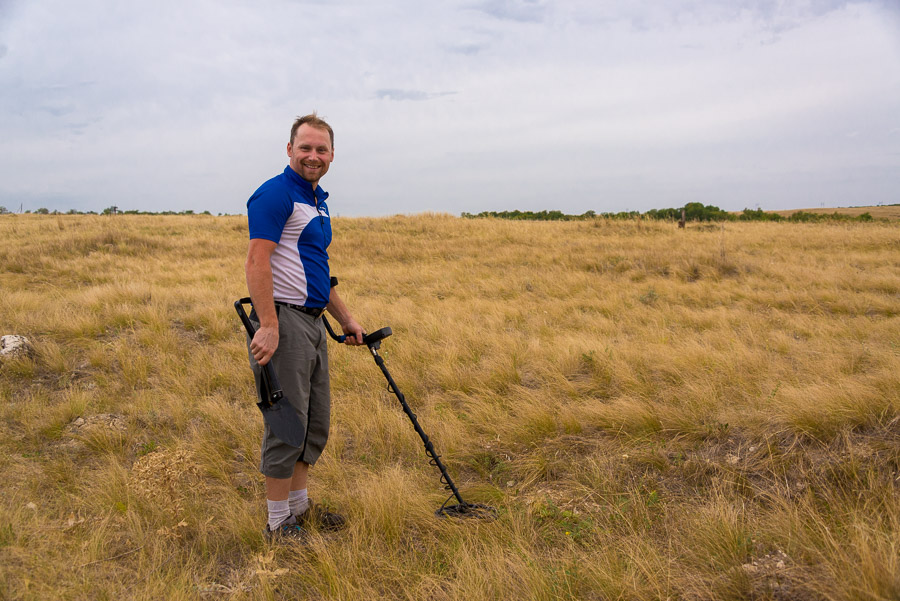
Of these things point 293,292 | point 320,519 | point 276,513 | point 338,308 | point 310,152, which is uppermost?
point 310,152

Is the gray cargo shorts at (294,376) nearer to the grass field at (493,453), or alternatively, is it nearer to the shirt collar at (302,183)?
the grass field at (493,453)

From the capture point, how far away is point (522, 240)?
54.3 feet

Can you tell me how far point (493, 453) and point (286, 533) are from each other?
1647mm

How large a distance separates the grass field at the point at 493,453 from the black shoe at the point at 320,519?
4.7 inches

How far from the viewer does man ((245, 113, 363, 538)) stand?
256cm

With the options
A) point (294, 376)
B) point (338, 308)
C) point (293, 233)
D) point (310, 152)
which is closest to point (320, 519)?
point (294, 376)

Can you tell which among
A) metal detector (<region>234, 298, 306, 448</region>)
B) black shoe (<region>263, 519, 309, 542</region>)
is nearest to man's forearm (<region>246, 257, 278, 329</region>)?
metal detector (<region>234, 298, 306, 448</region>)

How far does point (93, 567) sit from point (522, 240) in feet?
49.3

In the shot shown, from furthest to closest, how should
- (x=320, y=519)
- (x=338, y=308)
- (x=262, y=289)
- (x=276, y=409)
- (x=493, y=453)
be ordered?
(x=493, y=453) → (x=338, y=308) → (x=320, y=519) → (x=276, y=409) → (x=262, y=289)

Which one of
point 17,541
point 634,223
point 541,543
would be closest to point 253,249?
point 17,541

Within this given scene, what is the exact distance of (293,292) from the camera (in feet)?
9.07

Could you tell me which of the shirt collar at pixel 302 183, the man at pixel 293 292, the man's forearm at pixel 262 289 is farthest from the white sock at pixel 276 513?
the shirt collar at pixel 302 183

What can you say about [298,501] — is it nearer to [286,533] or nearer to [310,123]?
[286,533]

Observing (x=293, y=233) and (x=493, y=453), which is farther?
(x=493, y=453)
